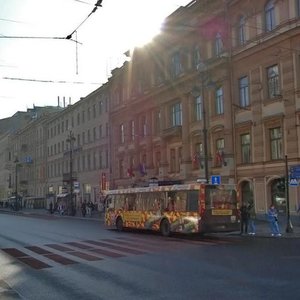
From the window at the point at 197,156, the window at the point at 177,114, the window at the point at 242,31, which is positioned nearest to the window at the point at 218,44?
the window at the point at 242,31

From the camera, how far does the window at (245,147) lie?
39.9m

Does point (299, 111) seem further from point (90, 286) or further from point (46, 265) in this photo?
point (90, 286)

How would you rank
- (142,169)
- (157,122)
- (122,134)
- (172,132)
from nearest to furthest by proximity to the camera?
1. (172,132)
2. (157,122)
3. (142,169)
4. (122,134)

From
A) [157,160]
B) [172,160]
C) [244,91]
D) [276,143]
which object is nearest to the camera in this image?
[276,143]

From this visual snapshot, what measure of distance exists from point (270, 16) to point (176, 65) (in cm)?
1519

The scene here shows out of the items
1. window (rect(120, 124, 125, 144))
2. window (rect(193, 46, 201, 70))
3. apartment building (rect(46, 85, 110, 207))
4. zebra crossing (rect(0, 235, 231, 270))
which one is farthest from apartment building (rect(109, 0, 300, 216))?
apartment building (rect(46, 85, 110, 207))

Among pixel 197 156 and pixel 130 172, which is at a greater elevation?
pixel 197 156

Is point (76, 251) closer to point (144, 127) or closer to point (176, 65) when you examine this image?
point (176, 65)

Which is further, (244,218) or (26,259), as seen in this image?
(244,218)

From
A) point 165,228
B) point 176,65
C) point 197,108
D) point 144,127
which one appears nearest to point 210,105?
point 197,108

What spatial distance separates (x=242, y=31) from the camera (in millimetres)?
40344

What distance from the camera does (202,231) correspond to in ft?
82.8

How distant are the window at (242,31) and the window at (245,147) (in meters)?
6.94

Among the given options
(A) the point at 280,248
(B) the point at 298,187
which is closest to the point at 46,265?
(A) the point at 280,248
